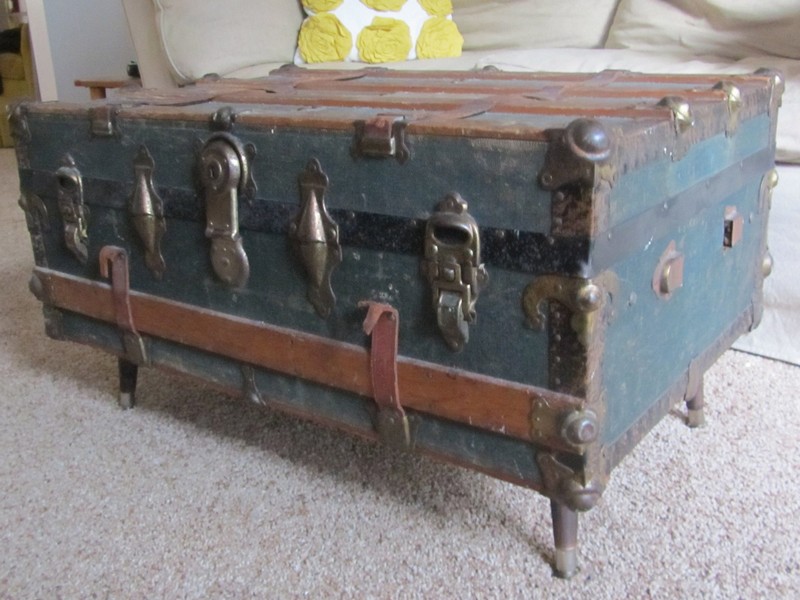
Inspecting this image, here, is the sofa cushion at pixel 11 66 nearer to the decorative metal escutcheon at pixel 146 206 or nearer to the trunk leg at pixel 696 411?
the decorative metal escutcheon at pixel 146 206

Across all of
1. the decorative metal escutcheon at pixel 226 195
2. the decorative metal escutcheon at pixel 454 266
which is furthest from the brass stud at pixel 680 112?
the decorative metal escutcheon at pixel 226 195

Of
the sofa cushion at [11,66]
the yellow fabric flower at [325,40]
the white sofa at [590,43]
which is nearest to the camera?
the white sofa at [590,43]

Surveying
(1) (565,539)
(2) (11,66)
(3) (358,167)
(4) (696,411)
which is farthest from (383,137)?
(2) (11,66)

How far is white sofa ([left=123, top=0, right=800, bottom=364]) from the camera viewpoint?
1.54m

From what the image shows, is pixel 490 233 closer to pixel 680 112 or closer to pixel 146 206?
pixel 680 112

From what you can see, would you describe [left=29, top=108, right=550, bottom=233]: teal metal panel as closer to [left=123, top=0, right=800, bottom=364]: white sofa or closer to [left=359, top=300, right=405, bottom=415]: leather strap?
[left=359, top=300, right=405, bottom=415]: leather strap

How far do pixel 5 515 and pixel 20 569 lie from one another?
0.14 meters

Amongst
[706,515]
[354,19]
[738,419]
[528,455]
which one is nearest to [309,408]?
[528,455]

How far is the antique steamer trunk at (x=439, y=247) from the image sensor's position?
854mm

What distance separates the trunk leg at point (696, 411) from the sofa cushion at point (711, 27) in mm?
805

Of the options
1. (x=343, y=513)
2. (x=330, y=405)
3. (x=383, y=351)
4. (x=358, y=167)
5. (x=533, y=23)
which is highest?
(x=533, y=23)

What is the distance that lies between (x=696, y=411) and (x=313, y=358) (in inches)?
25.6

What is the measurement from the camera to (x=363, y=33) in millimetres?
2102

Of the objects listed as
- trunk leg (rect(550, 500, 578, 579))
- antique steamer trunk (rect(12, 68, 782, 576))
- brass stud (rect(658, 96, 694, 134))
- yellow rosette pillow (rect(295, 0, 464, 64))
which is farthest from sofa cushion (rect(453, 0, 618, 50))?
trunk leg (rect(550, 500, 578, 579))
